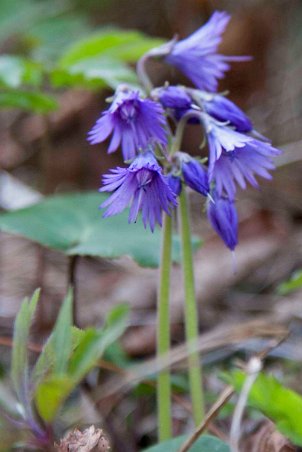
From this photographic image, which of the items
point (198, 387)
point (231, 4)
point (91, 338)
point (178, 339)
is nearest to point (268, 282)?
point (178, 339)

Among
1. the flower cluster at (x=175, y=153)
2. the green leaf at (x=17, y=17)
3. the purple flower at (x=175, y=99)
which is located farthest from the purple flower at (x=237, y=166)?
the green leaf at (x=17, y=17)

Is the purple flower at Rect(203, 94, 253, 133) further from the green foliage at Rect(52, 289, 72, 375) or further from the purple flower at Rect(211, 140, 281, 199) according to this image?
the green foliage at Rect(52, 289, 72, 375)

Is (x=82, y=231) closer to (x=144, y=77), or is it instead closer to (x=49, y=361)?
(x=144, y=77)

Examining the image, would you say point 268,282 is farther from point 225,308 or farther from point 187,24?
point 187,24

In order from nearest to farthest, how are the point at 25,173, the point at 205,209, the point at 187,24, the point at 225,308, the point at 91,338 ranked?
1. the point at 91,338
2. the point at 205,209
3. the point at 225,308
4. the point at 25,173
5. the point at 187,24

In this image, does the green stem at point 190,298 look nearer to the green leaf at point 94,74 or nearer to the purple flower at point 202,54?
the purple flower at point 202,54

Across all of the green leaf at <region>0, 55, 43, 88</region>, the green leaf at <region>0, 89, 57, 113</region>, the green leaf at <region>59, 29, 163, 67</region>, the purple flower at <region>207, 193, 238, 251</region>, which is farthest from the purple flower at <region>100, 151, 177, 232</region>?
the green leaf at <region>59, 29, 163, 67</region>
